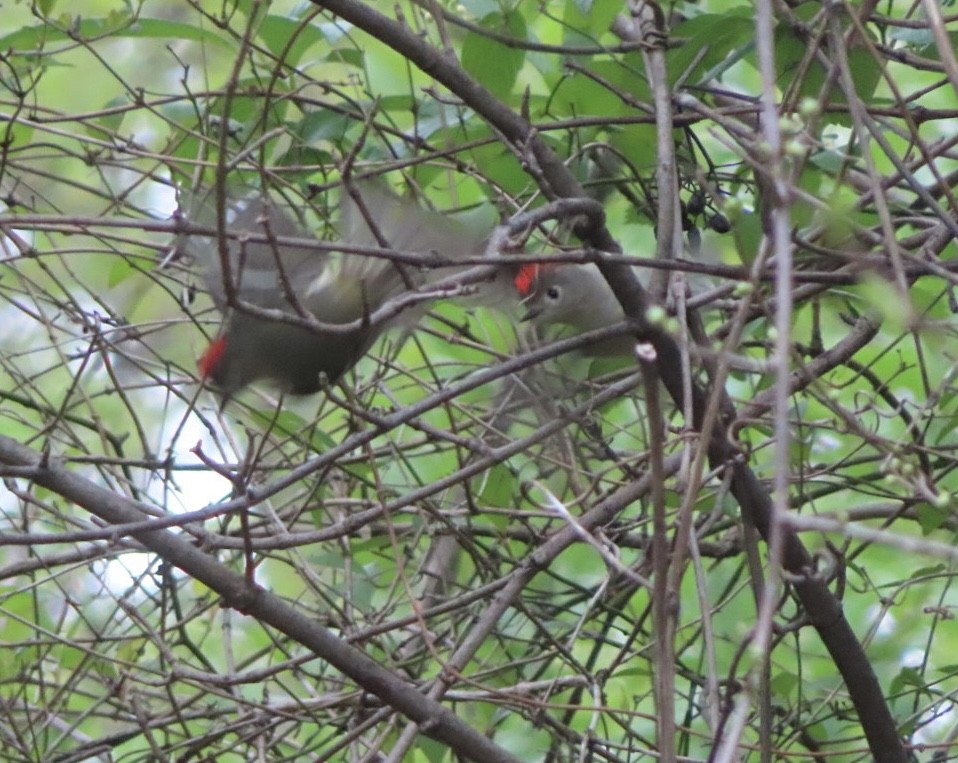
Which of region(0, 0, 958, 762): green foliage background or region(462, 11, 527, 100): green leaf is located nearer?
region(0, 0, 958, 762): green foliage background

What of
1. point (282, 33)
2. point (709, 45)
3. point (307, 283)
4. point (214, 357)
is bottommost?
point (214, 357)

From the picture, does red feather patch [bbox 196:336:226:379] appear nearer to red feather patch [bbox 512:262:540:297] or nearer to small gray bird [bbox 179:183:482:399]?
small gray bird [bbox 179:183:482:399]

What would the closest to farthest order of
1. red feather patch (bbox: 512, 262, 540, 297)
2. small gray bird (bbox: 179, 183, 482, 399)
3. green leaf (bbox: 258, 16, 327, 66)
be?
small gray bird (bbox: 179, 183, 482, 399) → green leaf (bbox: 258, 16, 327, 66) → red feather patch (bbox: 512, 262, 540, 297)

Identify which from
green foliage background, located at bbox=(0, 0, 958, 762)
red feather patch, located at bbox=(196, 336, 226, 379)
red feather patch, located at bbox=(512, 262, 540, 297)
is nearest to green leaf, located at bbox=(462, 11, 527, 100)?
green foliage background, located at bbox=(0, 0, 958, 762)

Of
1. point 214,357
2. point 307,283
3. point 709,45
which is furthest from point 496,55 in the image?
point 214,357

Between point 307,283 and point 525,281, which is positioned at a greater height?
Answer: point 525,281

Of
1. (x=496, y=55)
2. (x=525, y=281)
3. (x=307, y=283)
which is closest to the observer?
(x=496, y=55)

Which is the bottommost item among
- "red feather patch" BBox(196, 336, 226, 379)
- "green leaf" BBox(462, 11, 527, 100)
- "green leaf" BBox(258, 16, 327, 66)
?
"red feather patch" BBox(196, 336, 226, 379)

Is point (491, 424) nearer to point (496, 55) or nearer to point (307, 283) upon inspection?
point (307, 283)

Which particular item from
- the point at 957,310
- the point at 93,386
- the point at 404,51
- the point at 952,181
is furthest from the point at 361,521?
the point at 93,386

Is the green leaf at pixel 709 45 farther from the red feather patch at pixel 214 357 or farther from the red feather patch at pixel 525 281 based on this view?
the red feather patch at pixel 214 357

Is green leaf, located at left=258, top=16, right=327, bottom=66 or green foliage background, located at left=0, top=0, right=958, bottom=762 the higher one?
green leaf, located at left=258, top=16, right=327, bottom=66

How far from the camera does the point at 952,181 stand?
68.1 inches

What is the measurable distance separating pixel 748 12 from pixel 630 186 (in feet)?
1.90
